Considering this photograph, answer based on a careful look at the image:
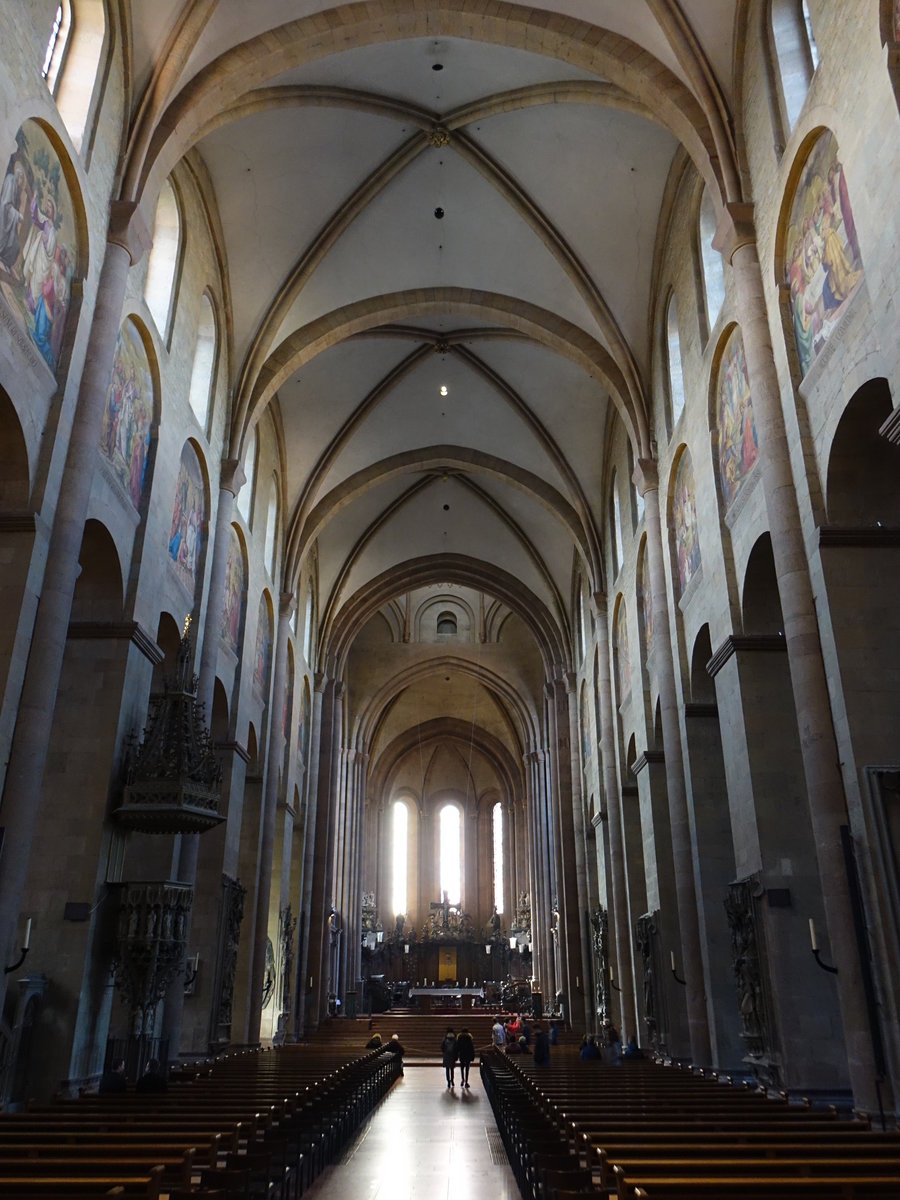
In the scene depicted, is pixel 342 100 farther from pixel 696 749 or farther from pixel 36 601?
pixel 696 749

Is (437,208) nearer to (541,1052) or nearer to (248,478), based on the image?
(248,478)

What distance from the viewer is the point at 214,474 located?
728 inches

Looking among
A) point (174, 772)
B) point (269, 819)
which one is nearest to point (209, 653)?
point (174, 772)

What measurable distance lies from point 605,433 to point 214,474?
35.1ft

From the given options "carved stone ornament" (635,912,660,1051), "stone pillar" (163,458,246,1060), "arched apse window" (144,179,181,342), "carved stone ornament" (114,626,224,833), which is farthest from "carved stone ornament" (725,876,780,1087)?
"arched apse window" (144,179,181,342)

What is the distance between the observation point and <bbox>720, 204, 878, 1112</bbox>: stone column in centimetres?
935

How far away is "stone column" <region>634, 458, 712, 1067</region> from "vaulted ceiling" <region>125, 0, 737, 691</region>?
6.30 ft

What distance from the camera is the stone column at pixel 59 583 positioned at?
388 inches

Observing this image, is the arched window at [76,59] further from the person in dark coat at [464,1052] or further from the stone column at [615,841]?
the person in dark coat at [464,1052]

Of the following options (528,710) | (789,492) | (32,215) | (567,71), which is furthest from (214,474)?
(528,710)

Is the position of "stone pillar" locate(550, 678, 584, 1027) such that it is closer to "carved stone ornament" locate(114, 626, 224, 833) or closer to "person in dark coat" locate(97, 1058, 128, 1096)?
"carved stone ornament" locate(114, 626, 224, 833)

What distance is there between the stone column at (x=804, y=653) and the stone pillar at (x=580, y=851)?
19013mm

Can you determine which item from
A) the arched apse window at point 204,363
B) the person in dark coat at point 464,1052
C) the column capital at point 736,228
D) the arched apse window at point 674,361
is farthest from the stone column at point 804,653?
the person in dark coat at point 464,1052

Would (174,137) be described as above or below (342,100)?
below
